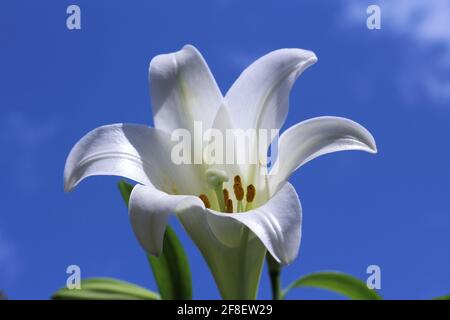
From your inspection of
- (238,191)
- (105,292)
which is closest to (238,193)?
(238,191)

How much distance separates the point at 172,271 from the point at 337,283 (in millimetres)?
298

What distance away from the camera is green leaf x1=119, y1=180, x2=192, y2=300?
1134 mm

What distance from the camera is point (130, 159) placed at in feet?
3.47

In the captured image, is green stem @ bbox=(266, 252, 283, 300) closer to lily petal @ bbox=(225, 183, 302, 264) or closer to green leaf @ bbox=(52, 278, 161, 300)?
lily petal @ bbox=(225, 183, 302, 264)

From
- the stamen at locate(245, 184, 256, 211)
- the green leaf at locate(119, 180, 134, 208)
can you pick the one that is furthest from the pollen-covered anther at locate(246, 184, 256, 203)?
the green leaf at locate(119, 180, 134, 208)

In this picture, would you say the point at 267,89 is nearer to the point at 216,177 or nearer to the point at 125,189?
the point at 216,177

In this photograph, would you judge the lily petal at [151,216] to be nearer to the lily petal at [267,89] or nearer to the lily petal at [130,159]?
the lily petal at [130,159]

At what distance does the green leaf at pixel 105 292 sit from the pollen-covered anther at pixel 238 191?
0.24 metres

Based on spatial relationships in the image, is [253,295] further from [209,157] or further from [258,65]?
[258,65]

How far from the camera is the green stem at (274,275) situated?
0.98m

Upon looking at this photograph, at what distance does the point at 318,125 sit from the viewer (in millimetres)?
1035

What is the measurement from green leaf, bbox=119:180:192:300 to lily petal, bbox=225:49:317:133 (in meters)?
0.25

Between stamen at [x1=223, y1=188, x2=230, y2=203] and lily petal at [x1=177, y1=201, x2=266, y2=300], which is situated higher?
stamen at [x1=223, y1=188, x2=230, y2=203]
